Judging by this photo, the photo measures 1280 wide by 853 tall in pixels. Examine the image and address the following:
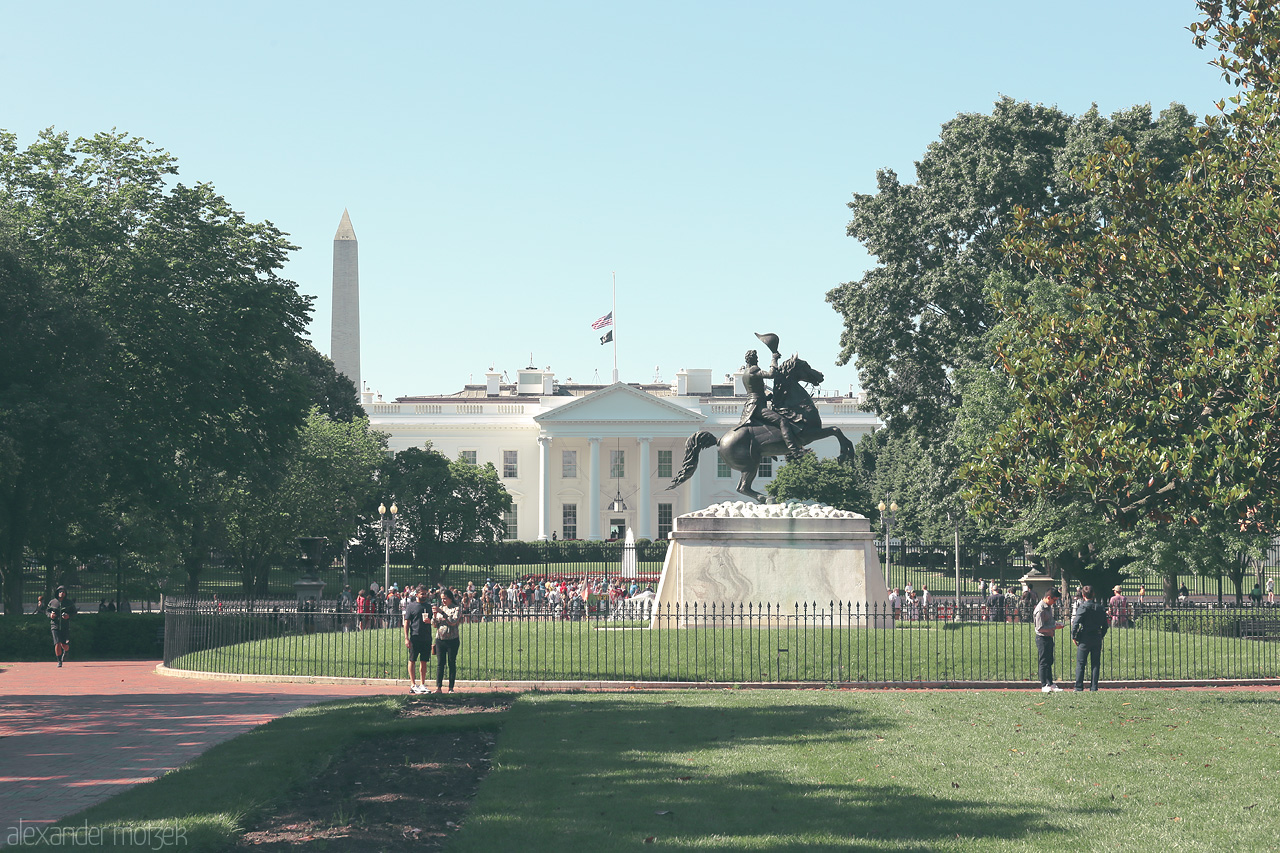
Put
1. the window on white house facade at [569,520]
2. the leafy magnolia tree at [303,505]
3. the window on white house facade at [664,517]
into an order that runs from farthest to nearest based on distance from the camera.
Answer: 1. the window on white house facade at [569,520]
2. the window on white house facade at [664,517]
3. the leafy magnolia tree at [303,505]

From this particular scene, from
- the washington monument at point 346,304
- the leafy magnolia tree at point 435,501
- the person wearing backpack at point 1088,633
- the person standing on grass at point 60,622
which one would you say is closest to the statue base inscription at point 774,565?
the person wearing backpack at point 1088,633

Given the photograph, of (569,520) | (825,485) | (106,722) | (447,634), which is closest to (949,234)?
(447,634)

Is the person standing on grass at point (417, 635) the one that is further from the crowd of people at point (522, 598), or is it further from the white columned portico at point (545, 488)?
the white columned portico at point (545, 488)

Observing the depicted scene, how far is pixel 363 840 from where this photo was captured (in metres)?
7.86

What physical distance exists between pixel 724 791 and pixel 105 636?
2216cm

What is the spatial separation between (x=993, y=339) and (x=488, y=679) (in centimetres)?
1882

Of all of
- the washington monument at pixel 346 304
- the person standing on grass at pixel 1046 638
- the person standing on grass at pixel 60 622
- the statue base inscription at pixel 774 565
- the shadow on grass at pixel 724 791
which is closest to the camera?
the shadow on grass at pixel 724 791

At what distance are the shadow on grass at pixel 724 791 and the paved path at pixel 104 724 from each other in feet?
11.1

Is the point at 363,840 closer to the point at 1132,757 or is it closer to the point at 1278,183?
the point at 1132,757

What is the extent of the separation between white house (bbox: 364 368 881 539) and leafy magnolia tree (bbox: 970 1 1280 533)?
72867 mm

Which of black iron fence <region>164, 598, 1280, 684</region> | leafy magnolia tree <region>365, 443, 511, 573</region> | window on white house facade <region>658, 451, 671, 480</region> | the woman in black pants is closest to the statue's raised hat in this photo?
black iron fence <region>164, 598, 1280, 684</region>

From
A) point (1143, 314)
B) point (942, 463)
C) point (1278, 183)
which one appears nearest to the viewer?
point (1278, 183)

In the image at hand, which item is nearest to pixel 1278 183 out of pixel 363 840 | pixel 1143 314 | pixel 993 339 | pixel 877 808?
pixel 1143 314

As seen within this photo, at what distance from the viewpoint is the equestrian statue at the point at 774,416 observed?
23250 millimetres
